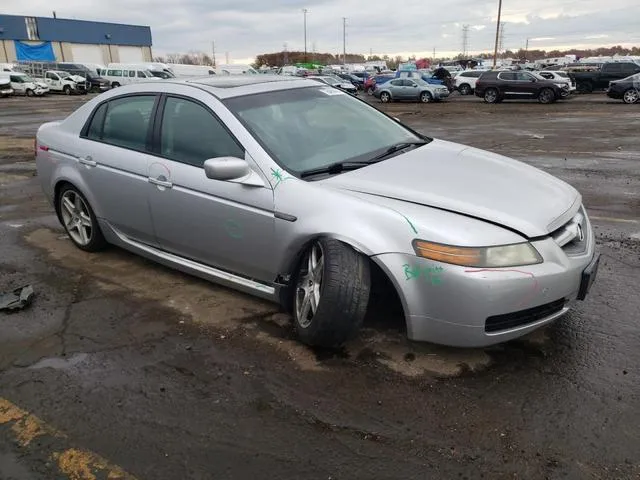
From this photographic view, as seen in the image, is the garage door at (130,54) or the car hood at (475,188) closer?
the car hood at (475,188)

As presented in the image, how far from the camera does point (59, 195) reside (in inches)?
203

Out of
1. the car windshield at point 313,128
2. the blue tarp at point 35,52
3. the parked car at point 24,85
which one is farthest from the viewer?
the blue tarp at point 35,52

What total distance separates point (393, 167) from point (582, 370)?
1639 millimetres

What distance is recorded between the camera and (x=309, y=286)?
11.1 feet

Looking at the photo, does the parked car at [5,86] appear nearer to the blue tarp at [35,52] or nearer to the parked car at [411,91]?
the parked car at [411,91]

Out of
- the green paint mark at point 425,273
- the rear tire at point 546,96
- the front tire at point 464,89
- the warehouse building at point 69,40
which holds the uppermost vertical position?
the warehouse building at point 69,40

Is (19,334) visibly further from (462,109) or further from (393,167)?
(462,109)

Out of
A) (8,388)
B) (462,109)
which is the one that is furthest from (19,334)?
(462,109)

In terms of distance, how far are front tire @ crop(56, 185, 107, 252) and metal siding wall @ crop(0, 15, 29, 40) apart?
6579cm

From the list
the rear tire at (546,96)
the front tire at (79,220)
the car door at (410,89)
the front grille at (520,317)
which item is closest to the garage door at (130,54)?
the car door at (410,89)

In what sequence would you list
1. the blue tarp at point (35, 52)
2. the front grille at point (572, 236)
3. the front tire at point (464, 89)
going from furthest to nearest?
the blue tarp at point (35, 52) < the front tire at point (464, 89) < the front grille at point (572, 236)

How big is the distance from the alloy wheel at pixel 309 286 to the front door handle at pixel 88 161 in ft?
7.41

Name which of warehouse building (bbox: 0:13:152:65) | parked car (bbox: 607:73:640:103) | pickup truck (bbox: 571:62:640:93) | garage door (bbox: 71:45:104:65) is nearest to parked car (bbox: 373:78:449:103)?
pickup truck (bbox: 571:62:640:93)

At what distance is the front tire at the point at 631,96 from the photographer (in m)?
23.6
